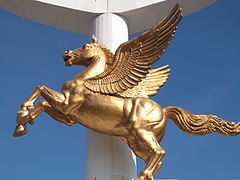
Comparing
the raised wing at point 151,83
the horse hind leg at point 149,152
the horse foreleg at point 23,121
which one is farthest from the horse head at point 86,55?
the horse hind leg at point 149,152

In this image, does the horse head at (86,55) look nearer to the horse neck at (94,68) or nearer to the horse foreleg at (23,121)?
the horse neck at (94,68)

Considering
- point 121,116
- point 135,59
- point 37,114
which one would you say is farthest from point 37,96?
point 135,59

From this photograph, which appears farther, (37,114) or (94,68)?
(94,68)

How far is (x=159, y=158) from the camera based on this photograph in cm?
244

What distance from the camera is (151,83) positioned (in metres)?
2.93

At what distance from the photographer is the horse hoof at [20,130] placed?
100 inches

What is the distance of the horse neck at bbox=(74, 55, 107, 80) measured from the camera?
2.81m

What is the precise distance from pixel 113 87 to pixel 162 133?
493mm

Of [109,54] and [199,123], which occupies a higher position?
[109,54]

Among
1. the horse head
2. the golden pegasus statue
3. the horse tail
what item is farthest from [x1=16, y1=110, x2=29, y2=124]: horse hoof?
the horse tail

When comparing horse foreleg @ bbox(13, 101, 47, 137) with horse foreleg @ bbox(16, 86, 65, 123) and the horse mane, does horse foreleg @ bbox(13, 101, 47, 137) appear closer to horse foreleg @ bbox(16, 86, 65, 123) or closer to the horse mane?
horse foreleg @ bbox(16, 86, 65, 123)

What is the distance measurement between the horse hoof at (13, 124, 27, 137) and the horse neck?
0.55 meters

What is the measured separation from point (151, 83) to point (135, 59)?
0.27 metres

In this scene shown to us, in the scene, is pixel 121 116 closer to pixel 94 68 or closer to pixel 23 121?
pixel 94 68
